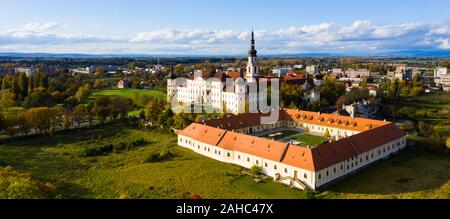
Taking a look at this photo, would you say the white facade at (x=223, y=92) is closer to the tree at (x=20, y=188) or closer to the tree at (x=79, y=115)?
the tree at (x=79, y=115)

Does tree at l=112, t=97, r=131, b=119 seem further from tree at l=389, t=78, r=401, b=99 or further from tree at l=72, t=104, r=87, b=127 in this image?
tree at l=389, t=78, r=401, b=99

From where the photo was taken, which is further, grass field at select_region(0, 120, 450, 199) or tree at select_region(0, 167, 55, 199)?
grass field at select_region(0, 120, 450, 199)

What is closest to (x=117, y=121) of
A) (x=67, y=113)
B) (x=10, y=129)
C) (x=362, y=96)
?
(x=67, y=113)

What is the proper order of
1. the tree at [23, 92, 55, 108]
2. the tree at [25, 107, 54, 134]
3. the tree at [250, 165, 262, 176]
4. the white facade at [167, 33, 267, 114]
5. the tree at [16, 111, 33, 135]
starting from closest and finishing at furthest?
the tree at [250, 165, 262, 176] < the tree at [16, 111, 33, 135] < the tree at [25, 107, 54, 134] < the white facade at [167, 33, 267, 114] < the tree at [23, 92, 55, 108]

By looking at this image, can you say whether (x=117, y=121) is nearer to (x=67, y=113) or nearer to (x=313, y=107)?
(x=67, y=113)

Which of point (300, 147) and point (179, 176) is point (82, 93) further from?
point (300, 147)

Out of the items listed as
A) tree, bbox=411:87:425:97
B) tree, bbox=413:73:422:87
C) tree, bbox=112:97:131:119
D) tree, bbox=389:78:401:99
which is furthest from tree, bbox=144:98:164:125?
tree, bbox=413:73:422:87
